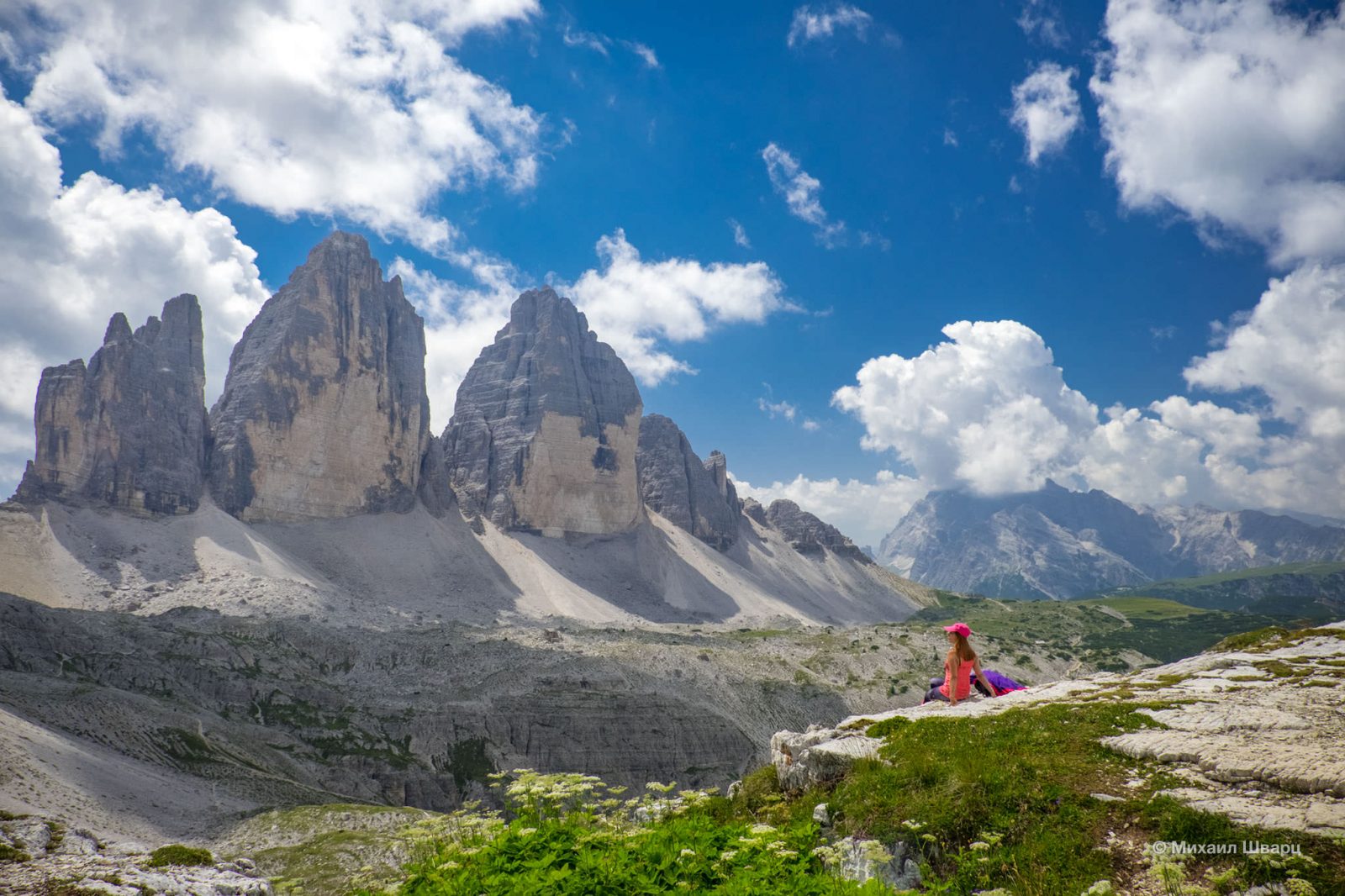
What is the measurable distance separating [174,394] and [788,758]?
546 feet

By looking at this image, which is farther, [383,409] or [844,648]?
[383,409]

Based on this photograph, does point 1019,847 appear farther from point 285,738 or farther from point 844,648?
point 844,648

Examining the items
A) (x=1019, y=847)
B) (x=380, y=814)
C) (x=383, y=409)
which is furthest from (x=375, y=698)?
(x=383, y=409)

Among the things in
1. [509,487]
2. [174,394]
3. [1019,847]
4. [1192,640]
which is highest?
[174,394]

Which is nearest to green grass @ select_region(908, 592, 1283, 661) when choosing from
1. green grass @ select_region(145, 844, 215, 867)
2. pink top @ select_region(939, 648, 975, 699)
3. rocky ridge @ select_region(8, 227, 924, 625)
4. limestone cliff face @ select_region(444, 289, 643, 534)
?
rocky ridge @ select_region(8, 227, 924, 625)

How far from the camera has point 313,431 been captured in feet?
498

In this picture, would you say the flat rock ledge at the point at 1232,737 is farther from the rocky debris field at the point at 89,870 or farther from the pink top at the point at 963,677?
the rocky debris field at the point at 89,870

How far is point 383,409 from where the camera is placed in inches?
6417

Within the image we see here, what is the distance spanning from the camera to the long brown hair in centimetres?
1730

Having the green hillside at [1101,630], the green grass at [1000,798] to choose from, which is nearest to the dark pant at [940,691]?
the green grass at [1000,798]

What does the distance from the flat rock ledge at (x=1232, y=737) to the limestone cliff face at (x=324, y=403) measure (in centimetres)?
A: 15211

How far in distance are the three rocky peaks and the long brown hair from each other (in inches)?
5950

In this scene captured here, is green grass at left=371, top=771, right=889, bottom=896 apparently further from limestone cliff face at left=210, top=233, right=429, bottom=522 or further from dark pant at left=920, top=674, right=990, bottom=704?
limestone cliff face at left=210, top=233, right=429, bottom=522

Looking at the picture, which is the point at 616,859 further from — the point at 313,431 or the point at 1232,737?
the point at 313,431
